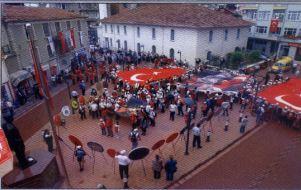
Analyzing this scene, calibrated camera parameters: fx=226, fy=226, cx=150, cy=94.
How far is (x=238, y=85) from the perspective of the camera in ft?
30.4

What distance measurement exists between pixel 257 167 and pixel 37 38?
7454 millimetres

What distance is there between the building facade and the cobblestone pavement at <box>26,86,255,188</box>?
2.19 m

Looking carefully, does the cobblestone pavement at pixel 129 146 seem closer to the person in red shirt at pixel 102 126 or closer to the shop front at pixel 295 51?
the person in red shirt at pixel 102 126

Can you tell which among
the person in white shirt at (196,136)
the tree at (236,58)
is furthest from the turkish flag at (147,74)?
the person in white shirt at (196,136)

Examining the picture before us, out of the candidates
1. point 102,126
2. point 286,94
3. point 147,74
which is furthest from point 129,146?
point 286,94

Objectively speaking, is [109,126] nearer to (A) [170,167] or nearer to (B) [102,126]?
(B) [102,126]

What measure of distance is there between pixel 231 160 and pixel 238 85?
168 inches

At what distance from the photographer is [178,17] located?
11.5 meters

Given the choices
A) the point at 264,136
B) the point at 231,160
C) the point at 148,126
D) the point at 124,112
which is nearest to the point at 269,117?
the point at 264,136

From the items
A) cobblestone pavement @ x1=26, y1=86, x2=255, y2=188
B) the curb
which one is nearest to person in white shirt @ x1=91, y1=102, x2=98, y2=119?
cobblestone pavement @ x1=26, y1=86, x2=255, y2=188

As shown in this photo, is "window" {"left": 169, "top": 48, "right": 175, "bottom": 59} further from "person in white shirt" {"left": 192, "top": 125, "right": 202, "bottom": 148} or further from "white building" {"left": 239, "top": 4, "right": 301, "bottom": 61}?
"person in white shirt" {"left": 192, "top": 125, "right": 202, "bottom": 148}

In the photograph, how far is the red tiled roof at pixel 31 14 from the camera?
6145 mm

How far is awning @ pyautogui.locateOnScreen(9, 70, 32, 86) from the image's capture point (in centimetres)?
749

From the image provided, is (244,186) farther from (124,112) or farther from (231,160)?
(124,112)
